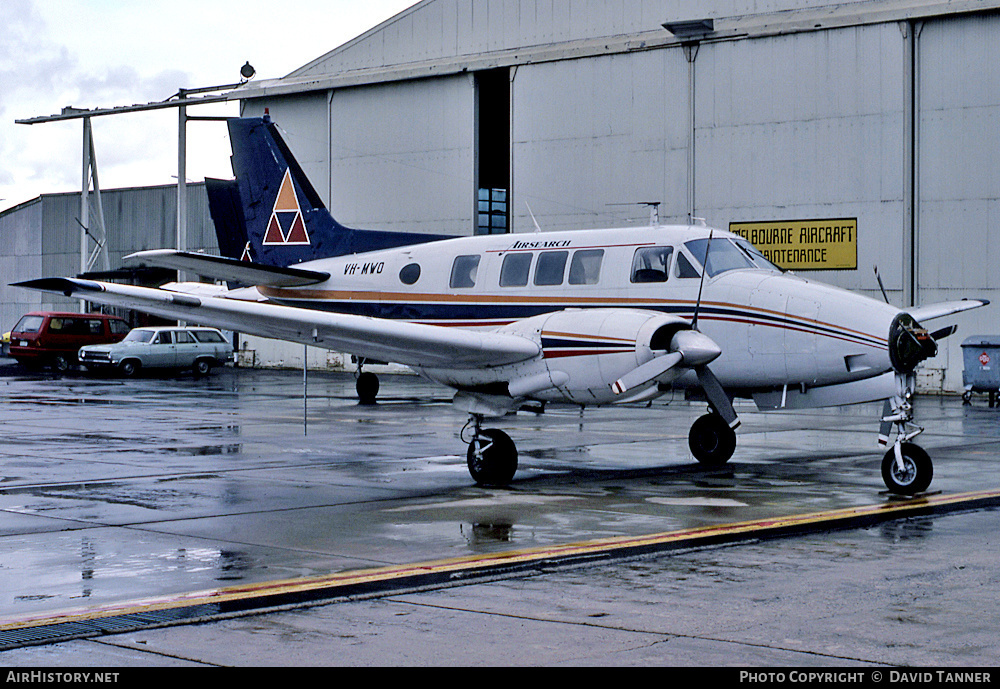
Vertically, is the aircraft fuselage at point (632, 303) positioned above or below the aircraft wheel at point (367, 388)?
above

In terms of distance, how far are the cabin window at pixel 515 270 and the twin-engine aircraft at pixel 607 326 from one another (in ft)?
0.06

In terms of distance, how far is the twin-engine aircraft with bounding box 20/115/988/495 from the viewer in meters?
13.1

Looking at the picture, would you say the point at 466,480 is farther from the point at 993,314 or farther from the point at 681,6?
the point at 681,6

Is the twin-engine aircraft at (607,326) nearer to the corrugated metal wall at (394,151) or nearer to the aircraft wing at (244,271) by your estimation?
the aircraft wing at (244,271)

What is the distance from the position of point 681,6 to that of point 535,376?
2510 cm

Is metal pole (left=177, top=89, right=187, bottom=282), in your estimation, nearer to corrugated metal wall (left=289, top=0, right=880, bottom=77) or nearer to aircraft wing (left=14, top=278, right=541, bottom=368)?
corrugated metal wall (left=289, top=0, right=880, bottom=77)

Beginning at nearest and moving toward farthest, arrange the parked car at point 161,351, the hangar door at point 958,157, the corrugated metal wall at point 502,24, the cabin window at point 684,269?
the cabin window at point 684,269 < the hangar door at point 958,157 < the corrugated metal wall at point 502,24 < the parked car at point 161,351

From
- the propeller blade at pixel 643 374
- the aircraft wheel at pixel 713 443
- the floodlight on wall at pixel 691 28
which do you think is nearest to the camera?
the propeller blade at pixel 643 374

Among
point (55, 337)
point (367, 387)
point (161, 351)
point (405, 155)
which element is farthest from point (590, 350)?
point (55, 337)

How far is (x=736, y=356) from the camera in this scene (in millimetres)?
14438

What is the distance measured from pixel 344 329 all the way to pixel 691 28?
24219 millimetres

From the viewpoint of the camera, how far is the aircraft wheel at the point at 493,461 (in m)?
13.8

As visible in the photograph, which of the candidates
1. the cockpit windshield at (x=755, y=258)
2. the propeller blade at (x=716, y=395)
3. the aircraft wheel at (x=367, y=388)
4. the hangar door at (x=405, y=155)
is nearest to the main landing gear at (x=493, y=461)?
the propeller blade at (x=716, y=395)

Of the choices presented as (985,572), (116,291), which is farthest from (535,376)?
(985,572)
